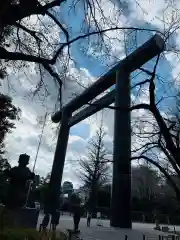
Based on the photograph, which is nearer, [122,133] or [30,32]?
[30,32]

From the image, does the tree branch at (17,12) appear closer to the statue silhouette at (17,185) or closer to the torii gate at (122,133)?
the statue silhouette at (17,185)

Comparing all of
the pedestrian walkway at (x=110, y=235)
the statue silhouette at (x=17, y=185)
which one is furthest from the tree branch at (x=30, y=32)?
the pedestrian walkway at (x=110, y=235)

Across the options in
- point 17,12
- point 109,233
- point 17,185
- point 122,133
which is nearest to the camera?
point 17,12

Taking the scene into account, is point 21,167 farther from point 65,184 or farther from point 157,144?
point 65,184

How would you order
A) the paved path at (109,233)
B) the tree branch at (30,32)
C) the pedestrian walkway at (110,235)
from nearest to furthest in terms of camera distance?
the tree branch at (30,32)
the pedestrian walkway at (110,235)
the paved path at (109,233)

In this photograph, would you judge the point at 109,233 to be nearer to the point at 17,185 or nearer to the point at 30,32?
the point at 17,185

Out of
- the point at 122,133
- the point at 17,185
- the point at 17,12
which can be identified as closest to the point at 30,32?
the point at 17,12

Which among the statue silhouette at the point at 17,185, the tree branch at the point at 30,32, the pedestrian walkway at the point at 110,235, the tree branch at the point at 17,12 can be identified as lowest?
the pedestrian walkway at the point at 110,235

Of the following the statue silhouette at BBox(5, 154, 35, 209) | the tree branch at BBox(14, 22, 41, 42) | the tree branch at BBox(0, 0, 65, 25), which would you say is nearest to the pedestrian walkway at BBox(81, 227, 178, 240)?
the statue silhouette at BBox(5, 154, 35, 209)

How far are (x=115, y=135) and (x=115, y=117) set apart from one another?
1.47 metres

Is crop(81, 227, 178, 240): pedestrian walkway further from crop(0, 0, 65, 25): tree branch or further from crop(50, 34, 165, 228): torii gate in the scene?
crop(0, 0, 65, 25): tree branch

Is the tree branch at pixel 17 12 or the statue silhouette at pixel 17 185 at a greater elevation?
the tree branch at pixel 17 12

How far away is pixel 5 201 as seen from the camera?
32.0 ft

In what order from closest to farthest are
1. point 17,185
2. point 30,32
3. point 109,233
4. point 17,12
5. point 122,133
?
point 17,12 < point 30,32 < point 17,185 < point 109,233 < point 122,133
